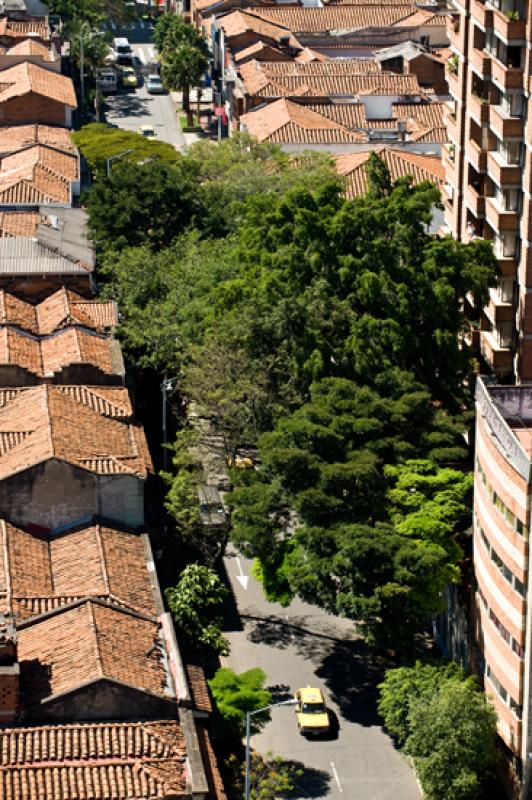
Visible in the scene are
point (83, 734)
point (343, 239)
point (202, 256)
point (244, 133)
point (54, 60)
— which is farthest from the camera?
point (54, 60)

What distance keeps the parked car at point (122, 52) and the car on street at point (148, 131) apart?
91.6 feet

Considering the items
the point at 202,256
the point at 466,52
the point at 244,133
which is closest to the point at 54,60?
the point at 244,133

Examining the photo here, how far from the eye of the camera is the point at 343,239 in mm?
86688

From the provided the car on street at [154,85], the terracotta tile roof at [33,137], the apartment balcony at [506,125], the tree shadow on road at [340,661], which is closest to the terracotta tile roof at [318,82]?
the terracotta tile roof at [33,137]

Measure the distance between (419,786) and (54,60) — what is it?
95096mm

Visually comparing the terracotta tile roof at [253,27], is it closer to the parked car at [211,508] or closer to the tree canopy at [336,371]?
the tree canopy at [336,371]

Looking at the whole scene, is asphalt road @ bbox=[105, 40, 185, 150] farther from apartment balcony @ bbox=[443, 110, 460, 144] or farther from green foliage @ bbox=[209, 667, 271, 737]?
green foliage @ bbox=[209, 667, 271, 737]

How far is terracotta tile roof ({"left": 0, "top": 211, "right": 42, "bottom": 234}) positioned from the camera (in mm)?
105688

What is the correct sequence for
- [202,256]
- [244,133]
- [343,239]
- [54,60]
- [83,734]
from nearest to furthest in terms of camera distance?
[83,734] → [343,239] → [202,256] → [244,133] → [54,60]

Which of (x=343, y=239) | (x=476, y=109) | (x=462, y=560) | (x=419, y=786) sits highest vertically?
(x=476, y=109)

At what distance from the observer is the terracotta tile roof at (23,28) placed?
160m

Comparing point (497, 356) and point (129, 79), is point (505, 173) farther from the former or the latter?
point (129, 79)

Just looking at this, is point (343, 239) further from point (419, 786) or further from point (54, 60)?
point (54, 60)

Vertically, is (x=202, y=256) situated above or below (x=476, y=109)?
below
